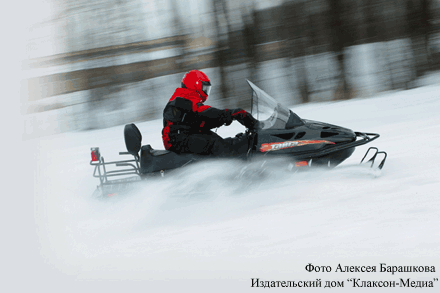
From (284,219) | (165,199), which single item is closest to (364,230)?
(284,219)

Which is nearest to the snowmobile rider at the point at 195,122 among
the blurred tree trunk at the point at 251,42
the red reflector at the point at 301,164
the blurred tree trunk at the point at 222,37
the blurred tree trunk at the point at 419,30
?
the red reflector at the point at 301,164

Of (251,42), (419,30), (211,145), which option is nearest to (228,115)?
(211,145)

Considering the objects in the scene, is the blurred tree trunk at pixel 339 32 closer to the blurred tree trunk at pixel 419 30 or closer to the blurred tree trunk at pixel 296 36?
the blurred tree trunk at pixel 296 36

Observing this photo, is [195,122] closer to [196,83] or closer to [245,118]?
[196,83]

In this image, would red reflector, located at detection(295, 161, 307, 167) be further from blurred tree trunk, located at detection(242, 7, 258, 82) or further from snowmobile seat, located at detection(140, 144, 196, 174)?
blurred tree trunk, located at detection(242, 7, 258, 82)

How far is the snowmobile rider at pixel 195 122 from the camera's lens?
4.07 meters

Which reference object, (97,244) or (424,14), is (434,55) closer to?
(424,14)

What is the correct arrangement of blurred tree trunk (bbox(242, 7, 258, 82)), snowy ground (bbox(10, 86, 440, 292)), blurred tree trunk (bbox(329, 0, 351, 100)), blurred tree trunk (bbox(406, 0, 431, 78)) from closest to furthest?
snowy ground (bbox(10, 86, 440, 292)) < blurred tree trunk (bbox(406, 0, 431, 78)) < blurred tree trunk (bbox(329, 0, 351, 100)) < blurred tree trunk (bbox(242, 7, 258, 82))

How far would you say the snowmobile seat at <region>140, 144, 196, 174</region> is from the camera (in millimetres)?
4109

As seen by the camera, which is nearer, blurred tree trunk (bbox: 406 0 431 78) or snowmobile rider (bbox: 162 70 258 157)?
snowmobile rider (bbox: 162 70 258 157)

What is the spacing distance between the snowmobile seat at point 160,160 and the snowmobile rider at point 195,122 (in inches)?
2.4

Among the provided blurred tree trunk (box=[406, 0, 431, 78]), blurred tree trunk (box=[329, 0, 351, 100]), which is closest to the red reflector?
blurred tree trunk (box=[329, 0, 351, 100])

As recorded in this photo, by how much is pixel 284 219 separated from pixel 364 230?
67 centimetres

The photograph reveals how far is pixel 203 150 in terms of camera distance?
4.08 m
